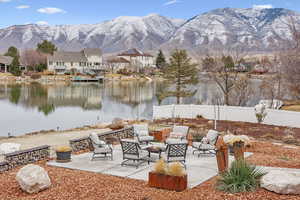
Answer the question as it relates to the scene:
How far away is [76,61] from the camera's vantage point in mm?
116125

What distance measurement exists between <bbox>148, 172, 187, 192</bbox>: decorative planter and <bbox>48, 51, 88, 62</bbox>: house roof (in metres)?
105

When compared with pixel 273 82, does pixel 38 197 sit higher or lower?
lower

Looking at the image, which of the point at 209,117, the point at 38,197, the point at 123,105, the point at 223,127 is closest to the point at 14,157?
the point at 38,197

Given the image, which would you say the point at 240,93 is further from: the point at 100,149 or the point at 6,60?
the point at 6,60

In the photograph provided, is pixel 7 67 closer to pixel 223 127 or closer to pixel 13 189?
pixel 223 127

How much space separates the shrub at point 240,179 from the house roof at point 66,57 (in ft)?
348

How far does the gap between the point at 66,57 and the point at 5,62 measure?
17.6 meters

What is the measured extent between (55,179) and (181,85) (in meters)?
31.9

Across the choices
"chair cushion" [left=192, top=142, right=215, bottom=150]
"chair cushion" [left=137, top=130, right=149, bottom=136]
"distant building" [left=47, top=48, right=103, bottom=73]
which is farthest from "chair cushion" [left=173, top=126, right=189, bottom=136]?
"distant building" [left=47, top=48, right=103, bottom=73]

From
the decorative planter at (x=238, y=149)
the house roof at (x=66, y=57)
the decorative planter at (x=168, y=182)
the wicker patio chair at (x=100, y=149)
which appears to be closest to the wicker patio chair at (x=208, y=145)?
the decorative planter at (x=238, y=149)

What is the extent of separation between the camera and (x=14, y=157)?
1212 centimetres

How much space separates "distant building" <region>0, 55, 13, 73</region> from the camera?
10388 centimetres

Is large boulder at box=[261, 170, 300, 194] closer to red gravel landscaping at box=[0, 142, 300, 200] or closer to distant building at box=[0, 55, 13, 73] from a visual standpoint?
red gravel landscaping at box=[0, 142, 300, 200]

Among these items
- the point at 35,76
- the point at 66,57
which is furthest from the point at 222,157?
the point at 66,57
